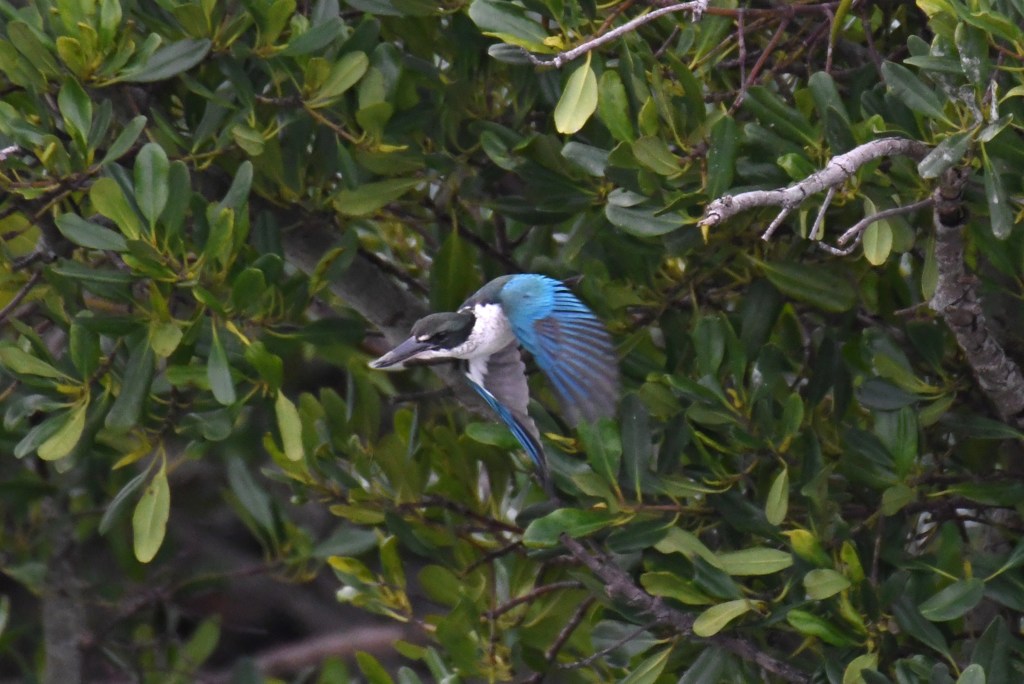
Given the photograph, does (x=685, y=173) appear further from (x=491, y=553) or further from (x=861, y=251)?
(x=491, y=553)

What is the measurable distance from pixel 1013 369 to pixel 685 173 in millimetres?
577

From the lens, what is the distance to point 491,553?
8.59 ft

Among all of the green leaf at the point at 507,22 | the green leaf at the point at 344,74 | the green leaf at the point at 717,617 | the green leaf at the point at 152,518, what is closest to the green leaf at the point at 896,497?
the green leaf at the point at 717,617

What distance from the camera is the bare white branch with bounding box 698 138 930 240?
1.82 metres

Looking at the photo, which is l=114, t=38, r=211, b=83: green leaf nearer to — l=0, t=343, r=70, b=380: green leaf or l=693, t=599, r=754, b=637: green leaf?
l=0, t=343, r=70, b=380: green leaf

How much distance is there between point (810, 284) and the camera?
231 cm

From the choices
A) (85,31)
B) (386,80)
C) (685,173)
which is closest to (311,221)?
(386,80)

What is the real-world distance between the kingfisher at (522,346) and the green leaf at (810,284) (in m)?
0.29

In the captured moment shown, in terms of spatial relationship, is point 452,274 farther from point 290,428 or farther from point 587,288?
point 290,428

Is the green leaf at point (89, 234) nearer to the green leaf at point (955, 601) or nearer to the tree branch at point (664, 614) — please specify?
the tree branch at point (664, 614)

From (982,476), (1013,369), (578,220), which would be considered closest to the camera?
(1013,369)

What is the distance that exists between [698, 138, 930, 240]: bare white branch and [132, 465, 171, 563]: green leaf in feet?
3.64

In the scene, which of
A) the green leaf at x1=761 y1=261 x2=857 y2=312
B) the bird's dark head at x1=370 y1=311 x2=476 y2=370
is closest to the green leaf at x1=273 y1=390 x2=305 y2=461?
the bird's dark head at x1=370 y1=311 x2=476 y2=370

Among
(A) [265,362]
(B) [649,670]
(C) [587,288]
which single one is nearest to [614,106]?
(C) [587,288]
